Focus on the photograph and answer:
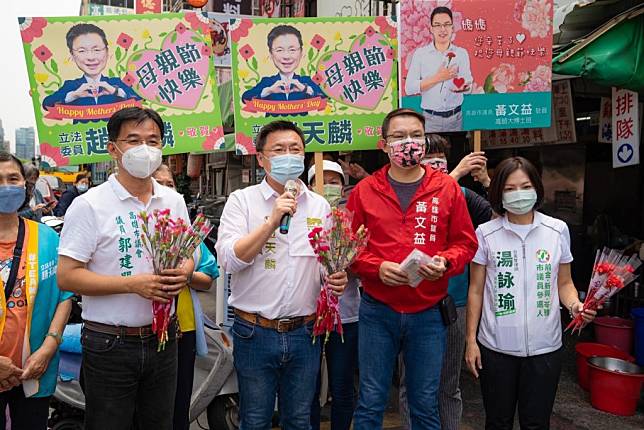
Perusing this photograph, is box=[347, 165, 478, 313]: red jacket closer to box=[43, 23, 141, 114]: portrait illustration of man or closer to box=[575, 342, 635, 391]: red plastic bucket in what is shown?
box=[43, 23, 141, 114]: portrait illustration of man

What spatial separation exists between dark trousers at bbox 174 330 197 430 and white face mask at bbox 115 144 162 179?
3.68 ft

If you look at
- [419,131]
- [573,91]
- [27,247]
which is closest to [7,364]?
[27,247]

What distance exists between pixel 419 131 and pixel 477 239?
2.50 feet

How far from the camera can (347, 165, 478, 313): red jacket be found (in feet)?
9.50

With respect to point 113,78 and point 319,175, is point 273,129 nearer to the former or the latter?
point 319,175

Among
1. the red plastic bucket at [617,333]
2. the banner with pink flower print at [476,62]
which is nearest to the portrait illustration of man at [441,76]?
the banner with pink flower print at [476,62]

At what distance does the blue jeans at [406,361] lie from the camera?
2916 millimetres

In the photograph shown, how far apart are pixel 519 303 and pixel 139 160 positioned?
2274 millimetres

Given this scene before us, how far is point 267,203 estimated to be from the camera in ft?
9.55

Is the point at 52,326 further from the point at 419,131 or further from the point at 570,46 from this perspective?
the point at 570,46

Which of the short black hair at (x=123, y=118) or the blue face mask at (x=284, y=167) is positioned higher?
the short black hair at (x=123, y=118)

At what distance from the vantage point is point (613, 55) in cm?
441

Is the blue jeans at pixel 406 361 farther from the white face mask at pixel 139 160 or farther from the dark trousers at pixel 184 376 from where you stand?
the white face mask at pixel 139 160

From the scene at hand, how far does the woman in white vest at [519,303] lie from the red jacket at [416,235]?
0.27 meters
